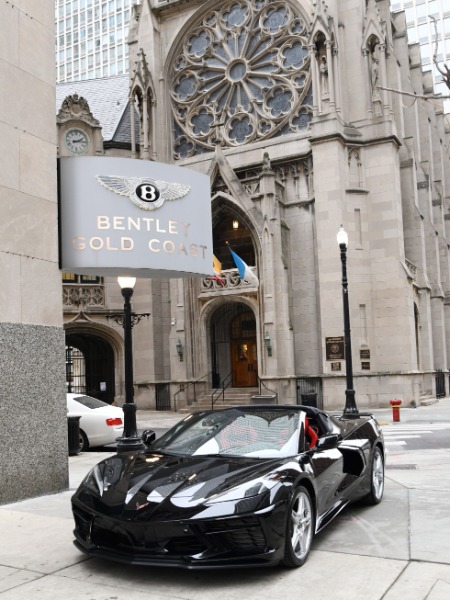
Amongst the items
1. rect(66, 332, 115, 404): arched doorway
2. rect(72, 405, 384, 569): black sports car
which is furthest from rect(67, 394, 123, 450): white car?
rect(66, 332, 115, 404): arched doorway

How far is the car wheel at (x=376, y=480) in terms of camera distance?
7.68m

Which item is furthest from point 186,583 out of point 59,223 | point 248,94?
point 248,94

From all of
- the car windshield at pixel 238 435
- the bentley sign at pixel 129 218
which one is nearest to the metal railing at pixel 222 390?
the bentley sign at pixel 129 218

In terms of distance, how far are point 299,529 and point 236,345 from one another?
1038 inches

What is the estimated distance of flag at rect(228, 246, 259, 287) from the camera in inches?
1077

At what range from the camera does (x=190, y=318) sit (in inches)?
1184

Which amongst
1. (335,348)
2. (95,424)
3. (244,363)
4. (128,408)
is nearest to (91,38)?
(244,363)

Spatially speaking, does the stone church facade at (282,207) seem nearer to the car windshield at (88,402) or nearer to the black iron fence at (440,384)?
the black iron fence at (440,384)

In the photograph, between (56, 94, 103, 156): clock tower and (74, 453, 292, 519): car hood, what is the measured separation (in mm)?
29185

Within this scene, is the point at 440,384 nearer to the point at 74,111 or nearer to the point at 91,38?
the point at 74,111

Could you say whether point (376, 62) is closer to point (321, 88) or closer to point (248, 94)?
point (321, 88)

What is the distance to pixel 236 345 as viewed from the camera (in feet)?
104

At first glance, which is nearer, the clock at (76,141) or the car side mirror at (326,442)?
the car side mirror at (326,442)

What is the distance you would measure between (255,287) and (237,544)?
77.9ft
